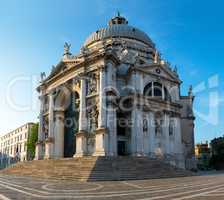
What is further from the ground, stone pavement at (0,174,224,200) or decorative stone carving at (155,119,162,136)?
decorative stone carving at (155,119,162,136)

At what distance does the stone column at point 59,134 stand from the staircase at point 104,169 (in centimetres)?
875

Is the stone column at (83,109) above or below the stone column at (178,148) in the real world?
above

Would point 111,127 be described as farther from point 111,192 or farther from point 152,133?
point 111,192

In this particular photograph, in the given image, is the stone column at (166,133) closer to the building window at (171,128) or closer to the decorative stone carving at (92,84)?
the building window at (171,128)

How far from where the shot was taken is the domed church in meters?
32.1

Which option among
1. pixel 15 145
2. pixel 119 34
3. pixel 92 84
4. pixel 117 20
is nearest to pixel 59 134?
pixel 92 84

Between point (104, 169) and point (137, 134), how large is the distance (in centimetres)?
1084

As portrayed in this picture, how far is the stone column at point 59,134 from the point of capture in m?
39.3

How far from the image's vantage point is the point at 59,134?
3994 centimetres

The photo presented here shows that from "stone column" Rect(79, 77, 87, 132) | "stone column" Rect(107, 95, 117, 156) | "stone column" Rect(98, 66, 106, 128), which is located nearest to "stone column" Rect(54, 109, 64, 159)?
"stone column" Rect(79, 77, 87, 132)

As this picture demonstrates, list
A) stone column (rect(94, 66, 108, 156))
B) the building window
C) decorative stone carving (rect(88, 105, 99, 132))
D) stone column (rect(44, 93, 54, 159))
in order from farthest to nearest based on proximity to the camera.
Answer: the building window < stone column (rect(44, 93, 54, 159)) < decorative stone carving (rect(88, 105, 99, 132)) < stone column (rect(94, 66, 108, 156))

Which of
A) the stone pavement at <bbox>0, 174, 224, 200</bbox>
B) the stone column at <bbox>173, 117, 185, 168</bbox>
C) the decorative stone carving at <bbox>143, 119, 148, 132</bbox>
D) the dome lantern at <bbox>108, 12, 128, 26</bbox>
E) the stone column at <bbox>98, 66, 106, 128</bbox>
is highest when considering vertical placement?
the dome lantern at <bbox>108, 12, 128, 26</bbox>

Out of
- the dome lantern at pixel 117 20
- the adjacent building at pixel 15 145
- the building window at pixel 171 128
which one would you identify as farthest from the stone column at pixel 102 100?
the adjacent building at pixel 15 145

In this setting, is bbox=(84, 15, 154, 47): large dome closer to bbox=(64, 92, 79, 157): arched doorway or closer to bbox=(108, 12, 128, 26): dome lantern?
bbox=(108, 12, 128, 26): dome lantern
